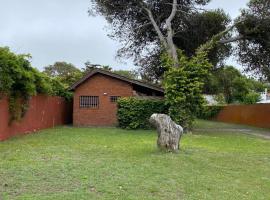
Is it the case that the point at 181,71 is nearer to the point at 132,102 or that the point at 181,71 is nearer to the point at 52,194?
the point at 132,102

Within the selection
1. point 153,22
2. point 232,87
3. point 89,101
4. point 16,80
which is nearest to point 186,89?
point 89,101

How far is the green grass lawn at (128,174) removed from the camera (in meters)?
7.76

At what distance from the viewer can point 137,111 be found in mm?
26031

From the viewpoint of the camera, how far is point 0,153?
1223cm

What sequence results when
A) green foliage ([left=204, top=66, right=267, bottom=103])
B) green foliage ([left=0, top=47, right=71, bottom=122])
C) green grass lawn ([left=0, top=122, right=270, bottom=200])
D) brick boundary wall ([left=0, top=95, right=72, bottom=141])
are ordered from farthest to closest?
green foliage ([left=204, top=66, right=267, bottom=103])
brick boundary wall ([left=0, top=95, right=72, bottom=141])
green foliage ([left=0, top=47, right=71, bottom=122])
green grass lawn ([left=0, top=122, right=270, bottom=200])

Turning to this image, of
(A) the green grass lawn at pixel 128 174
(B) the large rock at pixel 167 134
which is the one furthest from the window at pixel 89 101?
(B) the large rock at pixel 167 134

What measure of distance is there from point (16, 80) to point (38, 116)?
5453 millimetres

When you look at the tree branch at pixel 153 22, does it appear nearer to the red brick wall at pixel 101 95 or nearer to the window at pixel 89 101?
the red brick wall at pixel 101 95

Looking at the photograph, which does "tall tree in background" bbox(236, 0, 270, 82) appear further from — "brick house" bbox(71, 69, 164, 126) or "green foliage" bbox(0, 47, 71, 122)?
"green foliage" bbox(0, 47, 71, 122)

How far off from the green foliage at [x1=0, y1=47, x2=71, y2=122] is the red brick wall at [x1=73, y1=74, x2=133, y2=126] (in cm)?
802

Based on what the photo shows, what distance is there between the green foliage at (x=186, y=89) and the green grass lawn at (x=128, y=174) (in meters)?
9.45

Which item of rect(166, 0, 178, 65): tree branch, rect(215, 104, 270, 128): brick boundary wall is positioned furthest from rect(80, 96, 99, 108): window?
rect(215, 104, 270, 128): brick boundary wall

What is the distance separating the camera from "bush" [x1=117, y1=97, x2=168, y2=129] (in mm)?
26031

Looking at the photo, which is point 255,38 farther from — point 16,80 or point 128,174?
point 128,174
